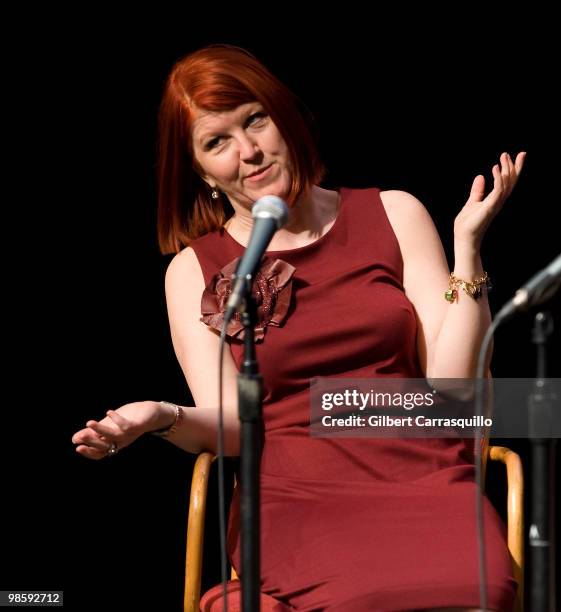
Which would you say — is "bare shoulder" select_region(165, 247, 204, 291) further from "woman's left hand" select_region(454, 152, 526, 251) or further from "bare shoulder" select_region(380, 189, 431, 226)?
"woman's left hand" select_region(454, 152, 526, 251)

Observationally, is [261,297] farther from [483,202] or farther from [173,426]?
[483,202]

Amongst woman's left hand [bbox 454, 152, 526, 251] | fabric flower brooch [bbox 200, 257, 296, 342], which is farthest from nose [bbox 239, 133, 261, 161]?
woman's left hand [bbox 454, 152, 526, 251]

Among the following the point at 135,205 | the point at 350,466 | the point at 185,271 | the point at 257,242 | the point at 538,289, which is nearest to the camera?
the point at 538,289

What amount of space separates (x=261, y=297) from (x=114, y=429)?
53 centimetres

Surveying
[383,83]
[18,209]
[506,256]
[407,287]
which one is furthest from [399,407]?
[18,209]

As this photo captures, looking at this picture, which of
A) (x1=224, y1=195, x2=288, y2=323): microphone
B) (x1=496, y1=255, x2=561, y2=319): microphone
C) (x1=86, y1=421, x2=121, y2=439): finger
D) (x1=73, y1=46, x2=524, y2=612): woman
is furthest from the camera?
(x1=73, y1=46, x2=524, y2=612): woman

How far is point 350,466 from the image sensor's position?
2.59 m

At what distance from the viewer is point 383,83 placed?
10.2 feet

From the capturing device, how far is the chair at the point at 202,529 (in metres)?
2.44

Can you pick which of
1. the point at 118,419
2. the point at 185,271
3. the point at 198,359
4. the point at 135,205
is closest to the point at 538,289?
the point at 118,419

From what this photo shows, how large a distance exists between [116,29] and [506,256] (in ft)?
3.56

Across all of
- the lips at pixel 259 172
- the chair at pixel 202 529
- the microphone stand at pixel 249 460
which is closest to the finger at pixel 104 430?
the chair at pixel 202 529

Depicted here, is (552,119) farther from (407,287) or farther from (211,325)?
(211,325)

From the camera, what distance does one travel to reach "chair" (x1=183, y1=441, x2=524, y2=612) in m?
2.44
